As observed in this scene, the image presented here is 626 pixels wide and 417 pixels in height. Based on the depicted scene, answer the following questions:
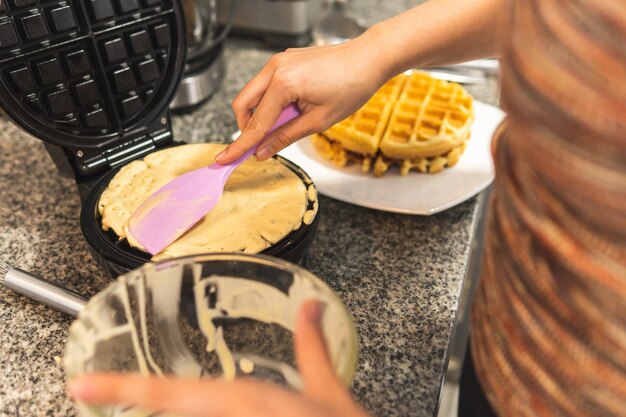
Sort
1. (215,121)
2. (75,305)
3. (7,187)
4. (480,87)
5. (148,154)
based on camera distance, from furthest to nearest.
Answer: (480,87), (215,121), (7,187), (148,154), (75,305)

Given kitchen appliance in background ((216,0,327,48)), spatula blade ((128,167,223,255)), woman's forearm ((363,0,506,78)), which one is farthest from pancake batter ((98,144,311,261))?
kitchen appliance in background ((216,0,327,48))

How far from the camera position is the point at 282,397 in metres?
0.40

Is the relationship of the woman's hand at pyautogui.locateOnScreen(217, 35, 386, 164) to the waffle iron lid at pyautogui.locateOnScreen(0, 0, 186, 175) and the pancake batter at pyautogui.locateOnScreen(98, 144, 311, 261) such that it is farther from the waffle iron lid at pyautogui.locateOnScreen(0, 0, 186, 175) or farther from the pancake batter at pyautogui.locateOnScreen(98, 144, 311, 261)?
the waffle iron lid at pyautogui.locateOnScreen(0, 0, 186, 175)

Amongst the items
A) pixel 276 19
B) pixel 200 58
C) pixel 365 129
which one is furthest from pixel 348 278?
pixel 276 19

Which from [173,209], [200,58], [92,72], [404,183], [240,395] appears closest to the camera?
[240,395]

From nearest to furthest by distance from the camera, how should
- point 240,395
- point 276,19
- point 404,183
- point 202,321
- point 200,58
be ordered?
point 240,395
point 202,321
point 404,183
point 200,58
point 276,19

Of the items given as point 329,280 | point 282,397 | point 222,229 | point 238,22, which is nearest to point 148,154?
point 222,229

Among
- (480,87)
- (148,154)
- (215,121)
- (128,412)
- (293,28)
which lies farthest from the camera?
(293,28)

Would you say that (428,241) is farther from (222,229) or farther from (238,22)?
(238,22)

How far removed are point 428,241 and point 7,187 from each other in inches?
28.6

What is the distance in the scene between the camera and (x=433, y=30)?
0.80m

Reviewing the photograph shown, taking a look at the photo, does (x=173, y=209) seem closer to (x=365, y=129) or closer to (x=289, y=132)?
(x=289, y=132)

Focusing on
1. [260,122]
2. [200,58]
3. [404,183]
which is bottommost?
[404,183]

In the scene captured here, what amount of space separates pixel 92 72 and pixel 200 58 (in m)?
0.38
